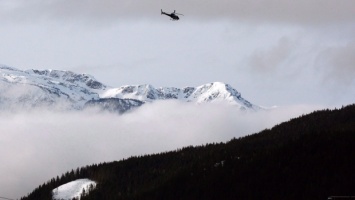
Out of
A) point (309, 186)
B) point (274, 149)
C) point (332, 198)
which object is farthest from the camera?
point (274, 149)

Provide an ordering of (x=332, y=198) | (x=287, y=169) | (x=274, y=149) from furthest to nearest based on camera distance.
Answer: (x=274, y=149) → (x=287, y=169) → (x=332, y=198)

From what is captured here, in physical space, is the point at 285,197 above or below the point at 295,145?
below

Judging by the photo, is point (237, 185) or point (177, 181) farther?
point (177, 181)

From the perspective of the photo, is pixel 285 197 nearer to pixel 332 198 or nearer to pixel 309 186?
pixel 309 186

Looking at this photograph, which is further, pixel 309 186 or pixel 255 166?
pixel 255 166

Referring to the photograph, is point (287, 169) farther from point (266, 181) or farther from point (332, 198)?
point (332, 198)

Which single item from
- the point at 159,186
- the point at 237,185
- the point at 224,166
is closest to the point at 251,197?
the point at 237,185

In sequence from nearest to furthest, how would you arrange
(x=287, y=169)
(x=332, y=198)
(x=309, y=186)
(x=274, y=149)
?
(x=332, y=198) → (x=309, y=186) → (x=287, y=169) → (x=274, y=149)

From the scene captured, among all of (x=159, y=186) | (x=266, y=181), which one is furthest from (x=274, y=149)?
(x=159, y=186)

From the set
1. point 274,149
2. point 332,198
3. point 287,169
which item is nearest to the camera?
point 332,198
